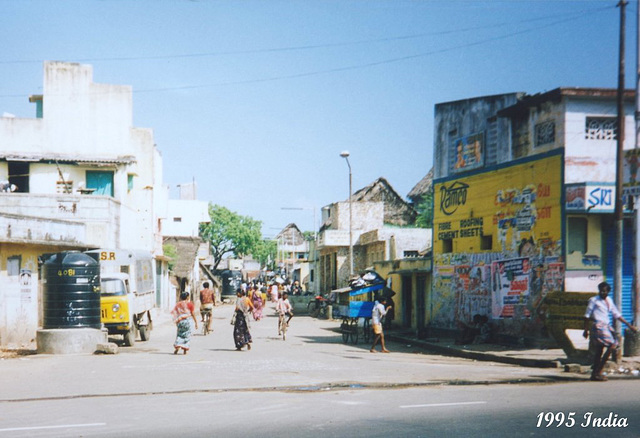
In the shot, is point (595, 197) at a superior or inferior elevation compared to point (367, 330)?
superior

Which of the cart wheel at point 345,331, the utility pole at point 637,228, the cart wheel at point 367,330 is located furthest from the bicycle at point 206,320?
the utility pole at point 637,228

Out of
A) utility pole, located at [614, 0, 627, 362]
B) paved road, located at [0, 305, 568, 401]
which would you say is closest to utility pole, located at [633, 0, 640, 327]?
utility pole, located at [614, 0, 627, 362]

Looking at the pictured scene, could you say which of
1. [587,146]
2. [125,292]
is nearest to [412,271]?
[587,146]

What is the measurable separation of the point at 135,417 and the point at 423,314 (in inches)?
801

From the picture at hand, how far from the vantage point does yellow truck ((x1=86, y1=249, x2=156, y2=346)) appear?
848 inches

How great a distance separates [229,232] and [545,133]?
7407 centimetres

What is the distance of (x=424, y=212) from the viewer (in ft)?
211

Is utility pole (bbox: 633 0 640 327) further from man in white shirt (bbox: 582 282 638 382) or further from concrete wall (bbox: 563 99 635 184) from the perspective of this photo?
concrete wall (bbox: 563 99 635 184)

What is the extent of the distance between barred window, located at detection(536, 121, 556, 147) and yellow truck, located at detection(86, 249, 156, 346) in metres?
13.3

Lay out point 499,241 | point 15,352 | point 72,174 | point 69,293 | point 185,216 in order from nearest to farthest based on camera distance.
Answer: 1. point 69,293
2. point 15,352
3. point 499,241
4. point 72,174
5. point 185,216

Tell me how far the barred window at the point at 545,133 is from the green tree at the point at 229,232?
73330mm

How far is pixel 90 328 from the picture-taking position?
19594mm

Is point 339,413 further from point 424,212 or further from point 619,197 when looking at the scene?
point 424,212

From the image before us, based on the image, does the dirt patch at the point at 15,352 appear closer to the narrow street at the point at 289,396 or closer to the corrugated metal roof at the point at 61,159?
the narrow street at the point at 289,396
